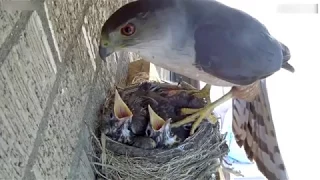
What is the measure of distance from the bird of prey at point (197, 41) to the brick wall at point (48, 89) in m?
0.14

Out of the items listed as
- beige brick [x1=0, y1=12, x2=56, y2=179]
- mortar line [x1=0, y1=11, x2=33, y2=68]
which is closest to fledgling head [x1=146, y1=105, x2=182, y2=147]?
beige brick [x1=0, y1=12, x2=56, y2=179]

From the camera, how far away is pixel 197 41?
1.58m

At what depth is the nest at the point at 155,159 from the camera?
1.61 meters

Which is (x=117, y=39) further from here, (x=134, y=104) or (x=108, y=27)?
(x=134, y=104)

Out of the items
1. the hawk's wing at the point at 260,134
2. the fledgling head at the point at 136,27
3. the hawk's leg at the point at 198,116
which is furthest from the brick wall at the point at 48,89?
the hawk's wing at the point at 260,134

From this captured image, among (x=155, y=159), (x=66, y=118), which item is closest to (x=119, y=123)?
(x=155, y=159)

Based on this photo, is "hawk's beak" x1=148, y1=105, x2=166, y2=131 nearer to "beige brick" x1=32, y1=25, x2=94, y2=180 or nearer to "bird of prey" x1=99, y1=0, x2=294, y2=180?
"bird of prey" x1=99, y1=0, x2=294, y2=180

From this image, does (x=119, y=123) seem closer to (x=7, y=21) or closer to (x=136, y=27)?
(x=136, y=27)

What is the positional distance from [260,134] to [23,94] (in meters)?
1.25

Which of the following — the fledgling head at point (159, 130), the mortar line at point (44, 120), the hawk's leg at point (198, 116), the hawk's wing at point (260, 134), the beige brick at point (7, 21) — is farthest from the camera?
the hawk's wing at point (260, 134)

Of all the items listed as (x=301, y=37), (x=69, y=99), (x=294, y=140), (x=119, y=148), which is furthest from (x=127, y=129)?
(x=301, y=37)

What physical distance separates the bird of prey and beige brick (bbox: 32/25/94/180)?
110 mm

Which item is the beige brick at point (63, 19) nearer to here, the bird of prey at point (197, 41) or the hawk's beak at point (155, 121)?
the bird of prey at point (197, 41)

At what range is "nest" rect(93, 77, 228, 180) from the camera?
161 cm
